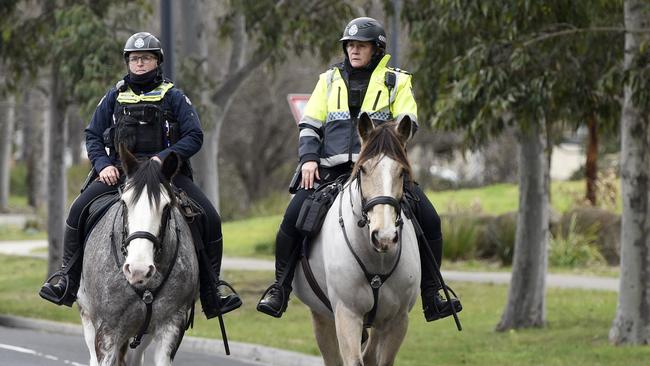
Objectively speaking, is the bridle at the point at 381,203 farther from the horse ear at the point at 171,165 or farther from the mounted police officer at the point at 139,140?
the mounted police officer at the point at 139,140

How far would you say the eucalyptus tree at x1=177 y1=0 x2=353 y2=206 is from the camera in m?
20.9

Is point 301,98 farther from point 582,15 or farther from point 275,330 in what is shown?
point 582,15

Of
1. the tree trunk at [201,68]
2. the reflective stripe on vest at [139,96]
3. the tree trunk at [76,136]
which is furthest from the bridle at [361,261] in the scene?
the tree trunk at [76,136]

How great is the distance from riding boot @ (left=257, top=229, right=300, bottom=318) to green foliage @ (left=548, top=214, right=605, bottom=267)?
55.3ft

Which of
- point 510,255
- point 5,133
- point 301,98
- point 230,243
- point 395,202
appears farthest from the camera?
point 5,133

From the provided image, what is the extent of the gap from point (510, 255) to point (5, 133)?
30.5m

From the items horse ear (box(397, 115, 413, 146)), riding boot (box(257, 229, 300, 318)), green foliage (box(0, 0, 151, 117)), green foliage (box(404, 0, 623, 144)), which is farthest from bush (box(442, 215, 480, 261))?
horse ear (box(397, 115, 413, 146))

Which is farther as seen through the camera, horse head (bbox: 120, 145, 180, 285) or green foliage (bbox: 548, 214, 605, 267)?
green foliage (bbox: 548, 214, 605, 267)

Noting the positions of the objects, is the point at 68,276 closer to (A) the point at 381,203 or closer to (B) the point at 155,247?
(B) the point at 155,247

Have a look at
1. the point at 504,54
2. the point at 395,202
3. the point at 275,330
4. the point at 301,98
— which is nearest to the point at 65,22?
the point at 301,98

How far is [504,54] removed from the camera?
15.3m

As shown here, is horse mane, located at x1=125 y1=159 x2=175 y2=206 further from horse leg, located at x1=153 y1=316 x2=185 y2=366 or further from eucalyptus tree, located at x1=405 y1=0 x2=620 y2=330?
eucalyptus tree, located at x1=405 y1=0 x2=620 y2=330

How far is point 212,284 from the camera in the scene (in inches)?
396

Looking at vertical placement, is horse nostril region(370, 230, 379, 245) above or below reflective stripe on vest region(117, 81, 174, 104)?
below
